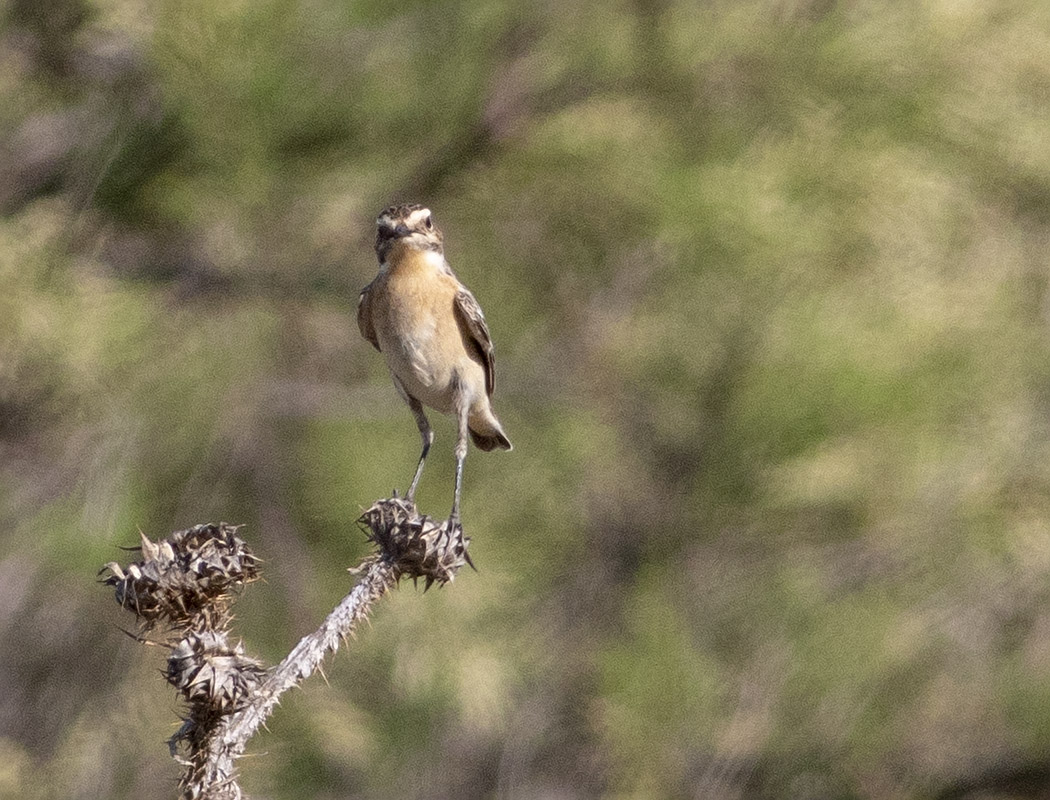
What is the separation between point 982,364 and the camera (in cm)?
375

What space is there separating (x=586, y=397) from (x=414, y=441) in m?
0.51

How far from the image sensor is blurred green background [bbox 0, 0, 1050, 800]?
3.21 meters

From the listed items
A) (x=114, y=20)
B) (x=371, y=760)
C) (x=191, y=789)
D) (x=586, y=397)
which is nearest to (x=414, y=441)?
(x=586, y=397)

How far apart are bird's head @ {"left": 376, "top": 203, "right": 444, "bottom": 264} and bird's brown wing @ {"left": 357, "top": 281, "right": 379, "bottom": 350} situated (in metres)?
0.25

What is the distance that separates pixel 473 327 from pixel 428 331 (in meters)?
0.12

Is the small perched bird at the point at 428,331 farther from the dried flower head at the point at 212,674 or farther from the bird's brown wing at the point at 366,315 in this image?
the dried flower head at the point at 212,674

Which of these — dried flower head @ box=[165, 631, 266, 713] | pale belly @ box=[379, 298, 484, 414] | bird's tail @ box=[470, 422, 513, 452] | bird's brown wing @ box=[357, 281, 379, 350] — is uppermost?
bird's brown wing @ box=[357, 281, 379, 350]

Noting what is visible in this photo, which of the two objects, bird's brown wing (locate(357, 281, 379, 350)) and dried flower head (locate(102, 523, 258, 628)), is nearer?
dried flower head (locate(102, 523, 258, 628))

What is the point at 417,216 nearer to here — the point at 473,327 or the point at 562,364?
the point at 473,327

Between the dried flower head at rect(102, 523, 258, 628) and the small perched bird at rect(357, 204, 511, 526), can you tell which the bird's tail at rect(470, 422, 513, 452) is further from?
the dried flower head at rect(102, 523, 258, 628)

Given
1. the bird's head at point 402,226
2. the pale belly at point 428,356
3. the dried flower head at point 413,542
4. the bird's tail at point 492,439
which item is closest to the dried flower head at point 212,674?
the dried flower head at point 413,542

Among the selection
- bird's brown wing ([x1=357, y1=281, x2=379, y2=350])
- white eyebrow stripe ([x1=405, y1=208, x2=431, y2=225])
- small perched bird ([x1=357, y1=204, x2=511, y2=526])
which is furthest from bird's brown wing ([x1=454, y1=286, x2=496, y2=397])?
white eyebrow stripe ([x1=405, y1=208, x2=431, y2=225])

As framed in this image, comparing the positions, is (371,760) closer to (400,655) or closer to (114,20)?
(400,655)

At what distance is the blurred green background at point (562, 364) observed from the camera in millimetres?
3213
